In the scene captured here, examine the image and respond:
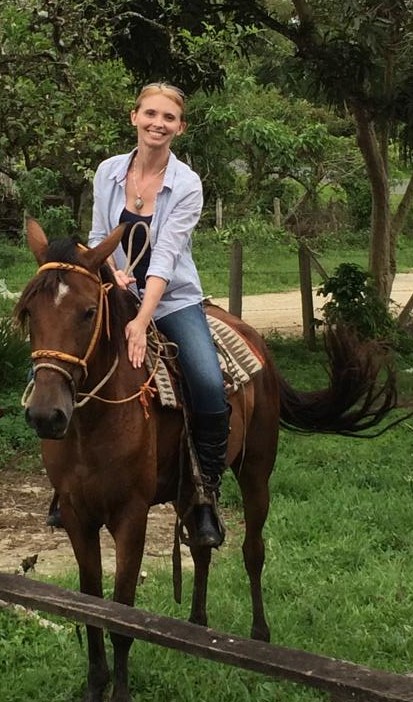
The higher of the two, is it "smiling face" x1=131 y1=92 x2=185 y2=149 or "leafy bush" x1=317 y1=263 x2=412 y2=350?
"smiling face" x1=131 y1=92 x2=185 y2=149

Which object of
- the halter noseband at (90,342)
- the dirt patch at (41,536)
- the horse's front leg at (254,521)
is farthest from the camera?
the dirt patch at (41,536)

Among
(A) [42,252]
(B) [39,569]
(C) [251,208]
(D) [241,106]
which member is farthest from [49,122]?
(D) [241,106]

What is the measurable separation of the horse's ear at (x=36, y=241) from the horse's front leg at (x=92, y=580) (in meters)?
0.99

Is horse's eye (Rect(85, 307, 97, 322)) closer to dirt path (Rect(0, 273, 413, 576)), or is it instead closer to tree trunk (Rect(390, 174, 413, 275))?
dirt path (Rect(0, 273, 413, 576))

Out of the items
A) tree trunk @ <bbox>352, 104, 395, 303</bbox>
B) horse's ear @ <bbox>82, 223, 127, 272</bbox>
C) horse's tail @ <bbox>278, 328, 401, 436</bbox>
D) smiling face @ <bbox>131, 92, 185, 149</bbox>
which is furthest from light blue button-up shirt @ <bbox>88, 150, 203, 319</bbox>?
tree trunk @ <bbox>352, 104, 395, 303</bbox>

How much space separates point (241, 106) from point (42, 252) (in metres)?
8.85

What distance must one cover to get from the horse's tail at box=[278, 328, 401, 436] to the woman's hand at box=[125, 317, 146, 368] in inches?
63.5

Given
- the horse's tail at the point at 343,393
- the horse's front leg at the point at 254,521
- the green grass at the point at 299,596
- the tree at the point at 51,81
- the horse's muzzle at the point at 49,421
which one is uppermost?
the tree at the point at 51,81

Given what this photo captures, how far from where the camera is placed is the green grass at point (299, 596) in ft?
12.9

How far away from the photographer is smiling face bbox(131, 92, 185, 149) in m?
3.61

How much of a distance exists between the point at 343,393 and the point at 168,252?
5.93ft

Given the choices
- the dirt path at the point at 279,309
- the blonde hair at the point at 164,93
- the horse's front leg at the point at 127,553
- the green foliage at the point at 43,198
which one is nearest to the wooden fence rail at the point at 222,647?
the horse's front leg at the point at 127,553

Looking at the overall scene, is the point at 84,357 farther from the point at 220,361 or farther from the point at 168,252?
the point at 220,361

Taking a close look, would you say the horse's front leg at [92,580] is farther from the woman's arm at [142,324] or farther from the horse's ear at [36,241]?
the horse's ear at [36,241]
